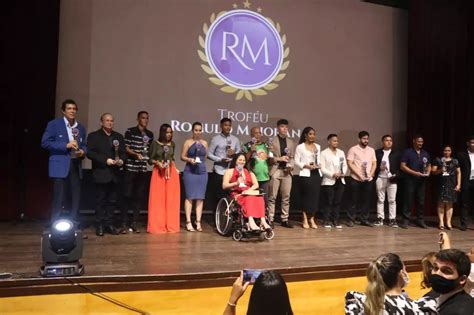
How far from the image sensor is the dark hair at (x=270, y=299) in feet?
5.12

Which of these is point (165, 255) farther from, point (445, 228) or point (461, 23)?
point (461, 23)

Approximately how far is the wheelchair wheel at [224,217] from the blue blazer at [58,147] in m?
1.62

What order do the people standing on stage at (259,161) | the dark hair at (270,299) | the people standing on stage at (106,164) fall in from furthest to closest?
the people standing on stage at (259,161), the people standing on stage at (106,164), the dark hair at (270,299)

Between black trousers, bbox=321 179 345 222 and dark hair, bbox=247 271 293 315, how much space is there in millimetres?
4075

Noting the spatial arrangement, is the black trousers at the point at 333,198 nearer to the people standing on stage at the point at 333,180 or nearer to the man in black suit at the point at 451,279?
the people standing on stage at the point at 333,180

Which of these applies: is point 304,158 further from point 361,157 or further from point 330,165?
point 361,157

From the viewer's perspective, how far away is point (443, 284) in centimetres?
179

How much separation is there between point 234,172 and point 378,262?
303 cm

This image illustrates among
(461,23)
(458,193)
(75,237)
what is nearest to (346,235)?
(458,193)

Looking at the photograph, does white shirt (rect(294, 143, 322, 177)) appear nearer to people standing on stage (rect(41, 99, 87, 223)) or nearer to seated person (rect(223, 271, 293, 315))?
people standing on stage (rect(41, 99, 87, 223))

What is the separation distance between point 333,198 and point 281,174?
2.51 ft

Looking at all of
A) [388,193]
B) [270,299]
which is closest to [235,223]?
[388,193]

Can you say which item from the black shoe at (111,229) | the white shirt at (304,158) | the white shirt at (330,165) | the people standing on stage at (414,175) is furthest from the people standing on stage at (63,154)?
Answer: the people standing on stage at (414,175)

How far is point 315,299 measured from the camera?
3350 mm
